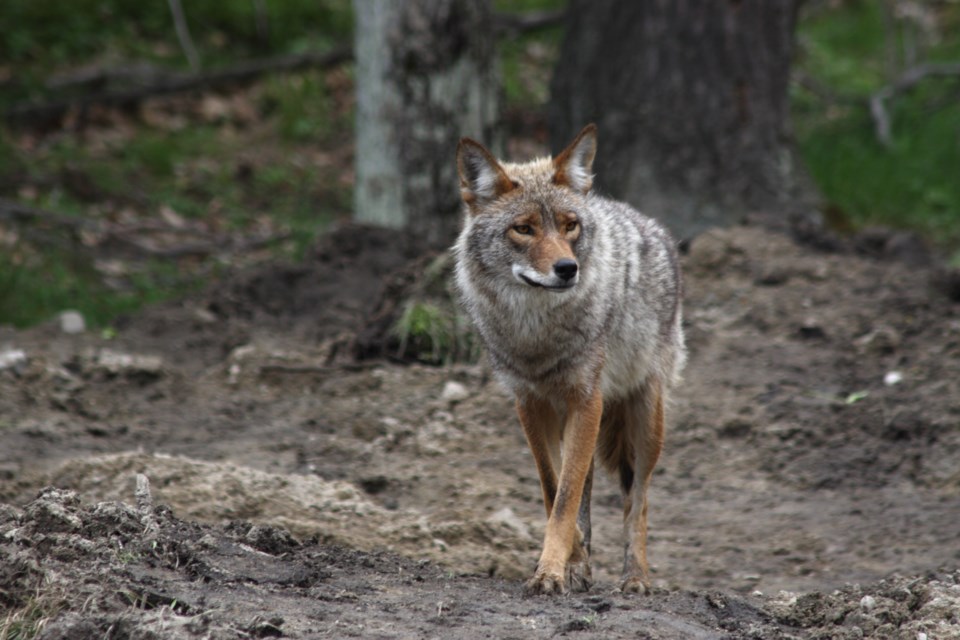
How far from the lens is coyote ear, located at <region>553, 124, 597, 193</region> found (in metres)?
5.62

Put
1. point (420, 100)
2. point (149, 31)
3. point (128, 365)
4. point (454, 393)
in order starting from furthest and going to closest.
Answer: point (149, 31), point (420, 100), point (128, 365), point (454, 393)

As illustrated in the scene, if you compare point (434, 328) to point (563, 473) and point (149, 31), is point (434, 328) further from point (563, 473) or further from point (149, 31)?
point (149, 31)

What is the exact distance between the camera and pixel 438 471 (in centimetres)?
697

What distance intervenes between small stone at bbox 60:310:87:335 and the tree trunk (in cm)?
449

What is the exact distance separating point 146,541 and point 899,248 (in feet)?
23.8

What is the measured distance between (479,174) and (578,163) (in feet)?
1.59

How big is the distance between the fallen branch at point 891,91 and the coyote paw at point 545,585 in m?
9.96

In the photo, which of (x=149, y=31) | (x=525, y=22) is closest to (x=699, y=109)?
(x=525, y=22)

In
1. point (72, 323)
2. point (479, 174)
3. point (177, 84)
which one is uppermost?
point (479, 174)

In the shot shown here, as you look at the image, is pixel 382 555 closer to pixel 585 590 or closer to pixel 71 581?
pixel 585 590

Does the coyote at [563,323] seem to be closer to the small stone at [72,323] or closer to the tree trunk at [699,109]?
the tree trunk at [699,109]

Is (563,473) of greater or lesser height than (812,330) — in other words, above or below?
above

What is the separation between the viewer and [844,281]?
Answer: 29.9 feet

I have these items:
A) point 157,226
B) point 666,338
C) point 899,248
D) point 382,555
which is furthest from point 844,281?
point 157,226
